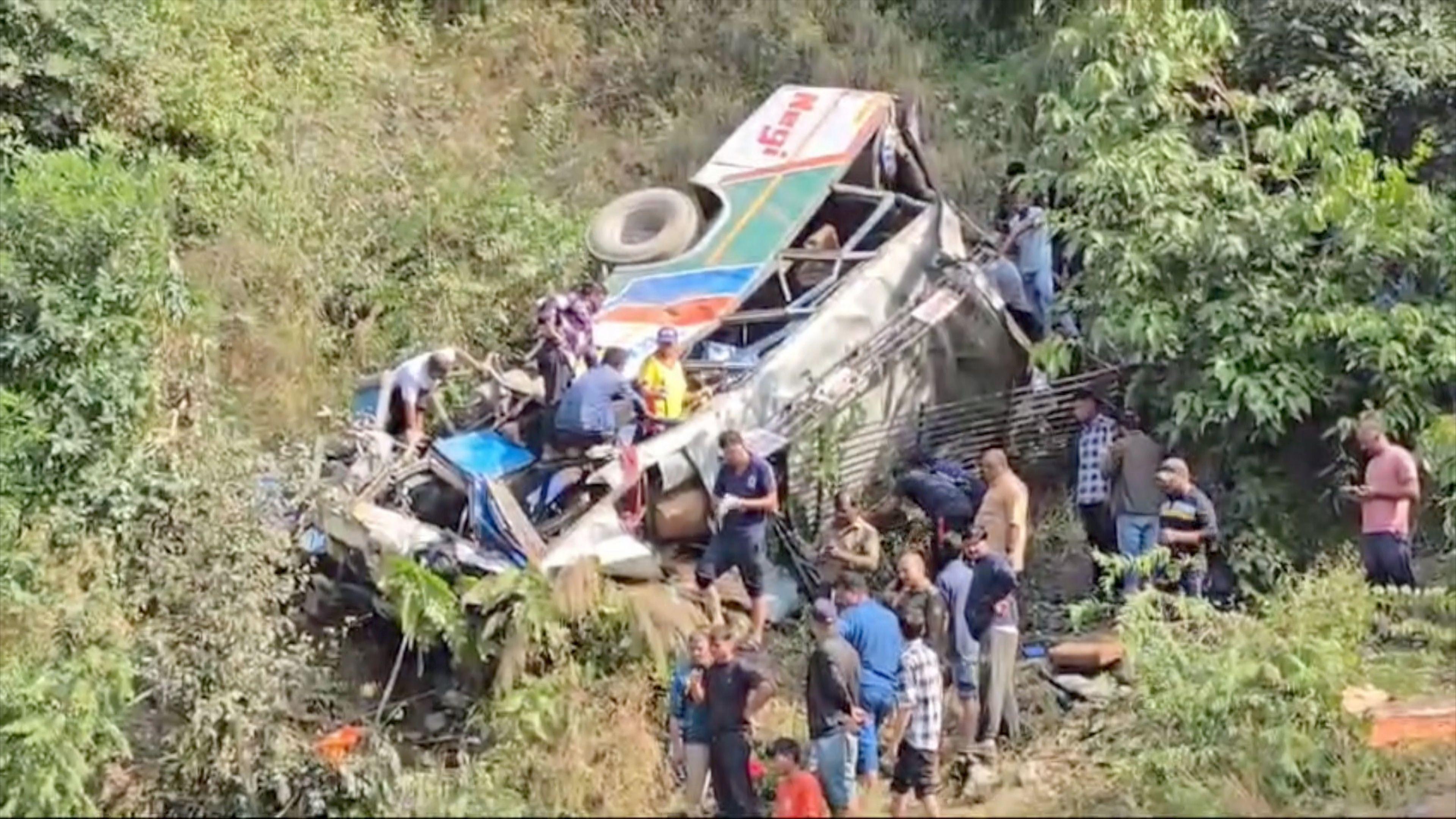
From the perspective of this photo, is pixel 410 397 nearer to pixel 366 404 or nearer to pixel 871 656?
pixel 366 404

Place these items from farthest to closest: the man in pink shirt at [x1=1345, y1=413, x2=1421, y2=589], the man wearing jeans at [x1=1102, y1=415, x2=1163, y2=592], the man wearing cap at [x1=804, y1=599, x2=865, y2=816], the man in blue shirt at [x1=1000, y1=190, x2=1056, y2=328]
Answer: the man in blue shirt at [x1=1000, y1=190, x2=1056, y2=328] → the man wearing jeans at [x1=1102, y1=415, x2=1163, y2=592] → the man in pink shirt at [x1=1345, y1=413, x2=1421, y2=589] → the man wearing cap at [x1=804, y1=599, x2=865, y2=816]

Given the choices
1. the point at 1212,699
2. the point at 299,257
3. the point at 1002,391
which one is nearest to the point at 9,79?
the point at 299,257

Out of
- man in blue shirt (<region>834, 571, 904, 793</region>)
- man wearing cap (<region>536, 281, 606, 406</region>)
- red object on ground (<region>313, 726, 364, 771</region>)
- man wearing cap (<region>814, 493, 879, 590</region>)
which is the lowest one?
red object on ground (<region>313, 726, 364, 771</region>)

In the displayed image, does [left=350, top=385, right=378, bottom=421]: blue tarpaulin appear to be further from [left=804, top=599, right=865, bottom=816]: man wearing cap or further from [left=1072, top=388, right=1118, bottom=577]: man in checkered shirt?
[left=1072, top=388, right=1118, bottom=577]: man in checkered shirt

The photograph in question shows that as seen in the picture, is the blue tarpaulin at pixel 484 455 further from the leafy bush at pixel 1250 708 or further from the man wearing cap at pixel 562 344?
the leafy bush at pixel 1250 708

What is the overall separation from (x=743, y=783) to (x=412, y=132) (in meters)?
9.59

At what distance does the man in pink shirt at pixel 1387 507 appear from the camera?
10.2 meters

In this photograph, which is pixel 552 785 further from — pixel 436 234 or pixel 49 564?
pixel 436 234

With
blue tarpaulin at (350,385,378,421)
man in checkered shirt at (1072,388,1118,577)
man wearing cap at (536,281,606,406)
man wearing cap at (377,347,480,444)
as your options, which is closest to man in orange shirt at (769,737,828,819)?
man wearing cap at (536,281,606,406)

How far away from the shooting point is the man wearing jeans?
36.4 ft

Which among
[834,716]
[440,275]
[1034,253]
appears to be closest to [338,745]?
[834,716]

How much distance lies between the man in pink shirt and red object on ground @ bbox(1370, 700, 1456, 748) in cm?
101

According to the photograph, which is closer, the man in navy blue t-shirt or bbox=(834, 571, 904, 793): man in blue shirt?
bbox=(834, 571, 904, 793): man in blue shirt

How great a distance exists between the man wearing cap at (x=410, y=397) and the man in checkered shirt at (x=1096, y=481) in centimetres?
377
